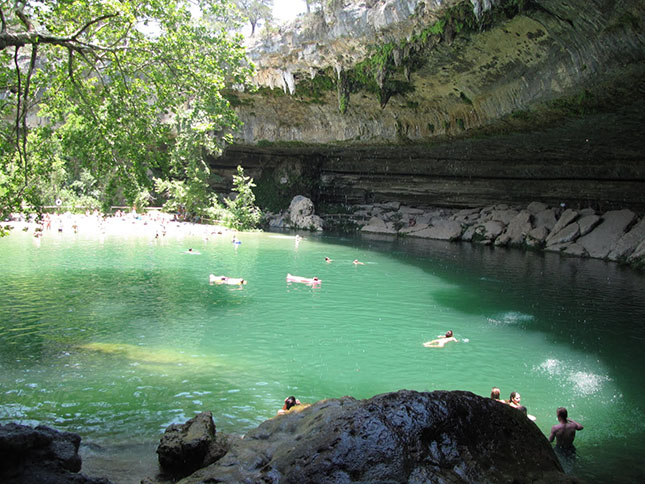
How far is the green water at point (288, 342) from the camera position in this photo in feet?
22.2

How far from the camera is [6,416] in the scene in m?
6.20

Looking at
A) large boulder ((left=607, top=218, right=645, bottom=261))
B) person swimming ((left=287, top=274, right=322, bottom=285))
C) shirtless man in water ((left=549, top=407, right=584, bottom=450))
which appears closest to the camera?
shirtless man in water ((left=549, top=407, right=584, bottom=450))

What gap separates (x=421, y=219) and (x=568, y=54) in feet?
66.3

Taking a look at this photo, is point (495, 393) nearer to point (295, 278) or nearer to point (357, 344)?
point (357, 344)

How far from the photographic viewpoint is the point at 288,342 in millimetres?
10125

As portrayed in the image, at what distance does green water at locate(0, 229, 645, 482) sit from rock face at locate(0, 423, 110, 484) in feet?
3.87

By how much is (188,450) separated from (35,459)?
5.13 ft

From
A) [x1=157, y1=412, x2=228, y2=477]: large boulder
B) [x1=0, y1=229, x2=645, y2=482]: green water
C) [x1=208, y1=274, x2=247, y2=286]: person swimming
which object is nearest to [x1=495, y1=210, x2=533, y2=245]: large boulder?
[x1=0, y1=229, x2=645, y2=482]: green water

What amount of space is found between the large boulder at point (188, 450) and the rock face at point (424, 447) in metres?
1.66

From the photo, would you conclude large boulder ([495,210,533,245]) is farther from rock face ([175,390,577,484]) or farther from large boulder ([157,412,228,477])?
rock face ([175,390,577,484])

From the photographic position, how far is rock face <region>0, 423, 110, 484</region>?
11.3 ft

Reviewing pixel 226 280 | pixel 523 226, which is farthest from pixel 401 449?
pixel 523 226

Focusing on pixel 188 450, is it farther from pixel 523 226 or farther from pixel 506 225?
pixel 506 225

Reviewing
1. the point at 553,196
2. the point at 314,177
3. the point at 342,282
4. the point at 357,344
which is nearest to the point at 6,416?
the point at 357,344
